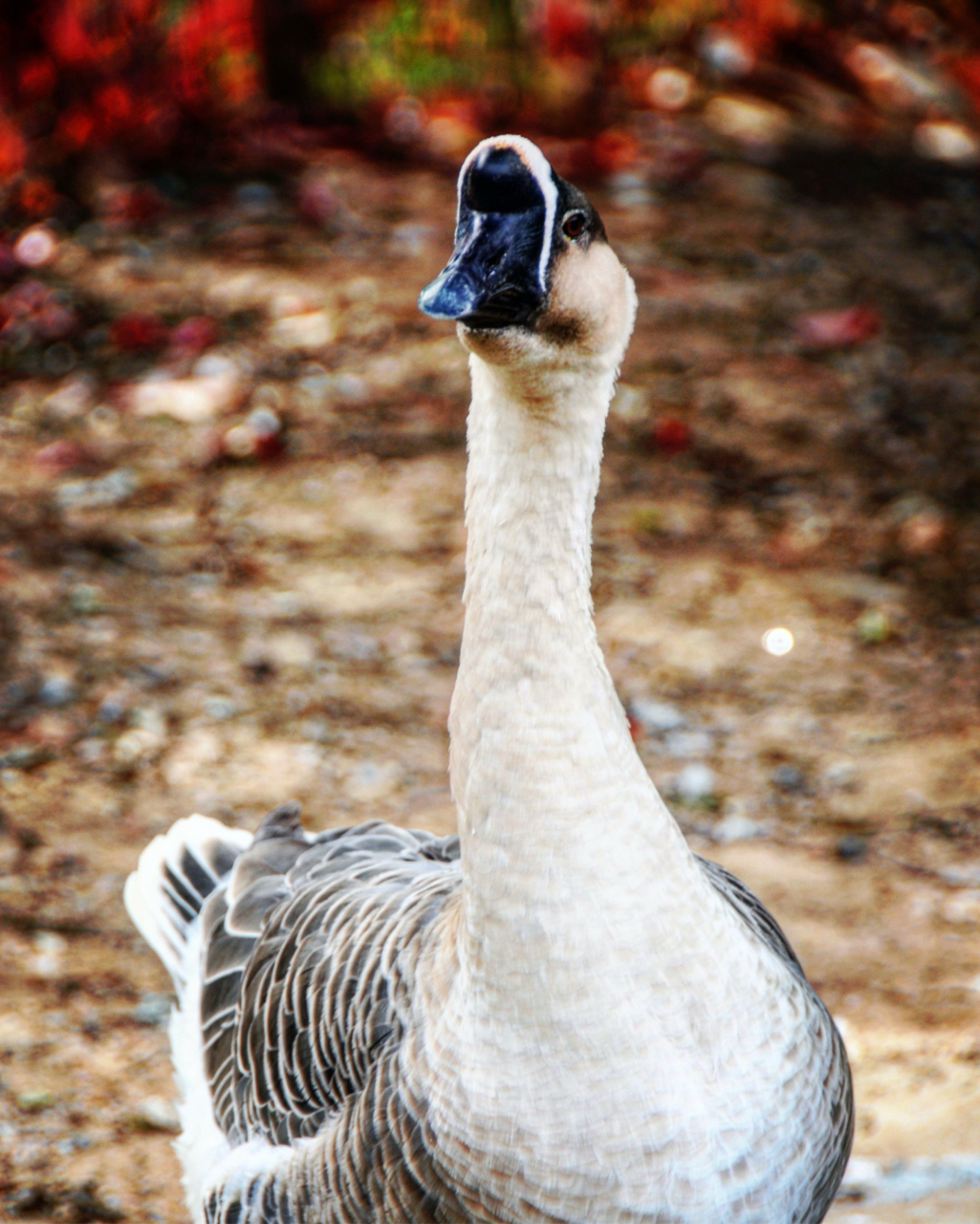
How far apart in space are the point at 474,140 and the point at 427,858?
762 centimetres

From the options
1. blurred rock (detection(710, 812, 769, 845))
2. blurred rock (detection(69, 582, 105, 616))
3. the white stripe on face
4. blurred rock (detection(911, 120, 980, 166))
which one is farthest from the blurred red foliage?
the white stripe on face

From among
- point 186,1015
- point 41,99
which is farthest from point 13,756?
point 41,99

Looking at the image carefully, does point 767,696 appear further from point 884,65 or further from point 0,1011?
point 884,65

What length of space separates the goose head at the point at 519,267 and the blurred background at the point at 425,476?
2401mm

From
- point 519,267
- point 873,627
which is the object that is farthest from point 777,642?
point 519,267

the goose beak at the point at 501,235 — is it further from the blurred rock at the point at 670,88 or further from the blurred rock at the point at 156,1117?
the blurred rock at the point at 670,88

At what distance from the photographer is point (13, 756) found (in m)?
5.31

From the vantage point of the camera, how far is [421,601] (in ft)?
20.4

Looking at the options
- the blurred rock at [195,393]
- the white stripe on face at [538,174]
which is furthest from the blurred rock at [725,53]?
the white stripe on face at [538,174]

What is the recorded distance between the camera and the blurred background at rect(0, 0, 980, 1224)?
4.49m

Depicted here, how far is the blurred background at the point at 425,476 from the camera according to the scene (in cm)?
449

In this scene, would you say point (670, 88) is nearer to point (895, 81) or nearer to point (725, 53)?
point (725, 53)

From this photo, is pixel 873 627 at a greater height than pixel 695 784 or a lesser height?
greater

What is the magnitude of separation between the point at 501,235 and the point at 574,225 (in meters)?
0.21
